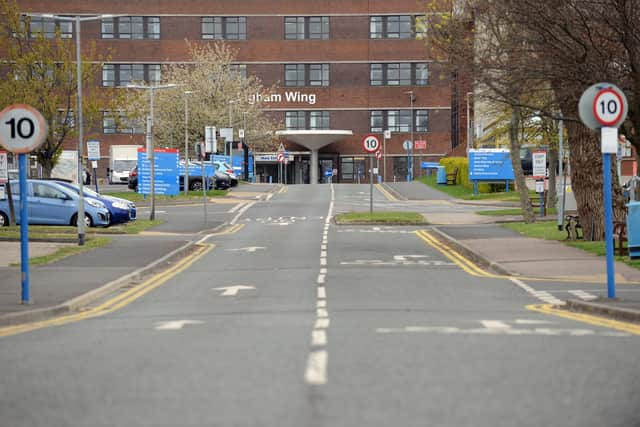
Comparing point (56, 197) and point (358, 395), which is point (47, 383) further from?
point (56, 197)

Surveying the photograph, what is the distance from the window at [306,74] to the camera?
97.2 m

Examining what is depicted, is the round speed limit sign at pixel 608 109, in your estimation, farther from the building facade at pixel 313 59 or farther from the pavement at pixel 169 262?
the building facade at pixel 313 59

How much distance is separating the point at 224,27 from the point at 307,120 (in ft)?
37.3

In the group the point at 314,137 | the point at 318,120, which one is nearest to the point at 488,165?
the point at 314,137

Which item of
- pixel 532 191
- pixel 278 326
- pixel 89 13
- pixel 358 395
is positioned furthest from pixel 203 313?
pixel 89 13

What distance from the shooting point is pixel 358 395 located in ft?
25.4

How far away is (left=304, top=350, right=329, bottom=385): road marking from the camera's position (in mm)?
8328

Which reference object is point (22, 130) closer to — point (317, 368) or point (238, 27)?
point (317, 368)

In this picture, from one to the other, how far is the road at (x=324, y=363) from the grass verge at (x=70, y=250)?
6.71 m

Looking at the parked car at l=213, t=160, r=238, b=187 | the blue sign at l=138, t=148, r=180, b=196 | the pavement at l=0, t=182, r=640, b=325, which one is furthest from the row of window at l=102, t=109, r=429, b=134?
the pavement at l=0, t=182, r=640, b=325

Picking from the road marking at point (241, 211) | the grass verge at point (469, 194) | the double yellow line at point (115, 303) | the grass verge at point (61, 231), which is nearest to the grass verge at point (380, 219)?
the road marking at point (241, 211)

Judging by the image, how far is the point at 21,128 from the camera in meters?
14.9

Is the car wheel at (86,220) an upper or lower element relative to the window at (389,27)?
lower

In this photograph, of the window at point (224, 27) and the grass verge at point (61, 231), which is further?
the window at point (224, 27)
